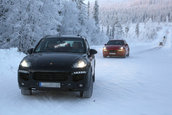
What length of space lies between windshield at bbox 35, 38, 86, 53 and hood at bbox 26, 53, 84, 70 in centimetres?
71

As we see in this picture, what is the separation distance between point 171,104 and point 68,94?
2.64 meters

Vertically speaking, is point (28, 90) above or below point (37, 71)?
below

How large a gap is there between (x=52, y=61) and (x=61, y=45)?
136cm

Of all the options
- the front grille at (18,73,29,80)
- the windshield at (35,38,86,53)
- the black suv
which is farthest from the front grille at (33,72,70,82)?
the windshield at (35,38,86,53)

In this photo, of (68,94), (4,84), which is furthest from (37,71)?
(4,84)

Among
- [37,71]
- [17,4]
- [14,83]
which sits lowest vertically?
[14,83]

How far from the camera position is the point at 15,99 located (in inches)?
234

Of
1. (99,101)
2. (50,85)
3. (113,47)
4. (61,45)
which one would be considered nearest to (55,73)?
(50,85)

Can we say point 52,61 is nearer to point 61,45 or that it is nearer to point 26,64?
point 26,64

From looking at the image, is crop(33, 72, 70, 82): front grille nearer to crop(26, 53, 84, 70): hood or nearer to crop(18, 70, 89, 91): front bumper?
crop(18, 70, 89, 91): front bumper

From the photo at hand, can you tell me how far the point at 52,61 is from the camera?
5.69 metres

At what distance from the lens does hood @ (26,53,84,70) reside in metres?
5.52

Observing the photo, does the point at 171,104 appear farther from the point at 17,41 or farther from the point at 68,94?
the point at 17,41

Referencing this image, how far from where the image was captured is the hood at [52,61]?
5.52 metres
